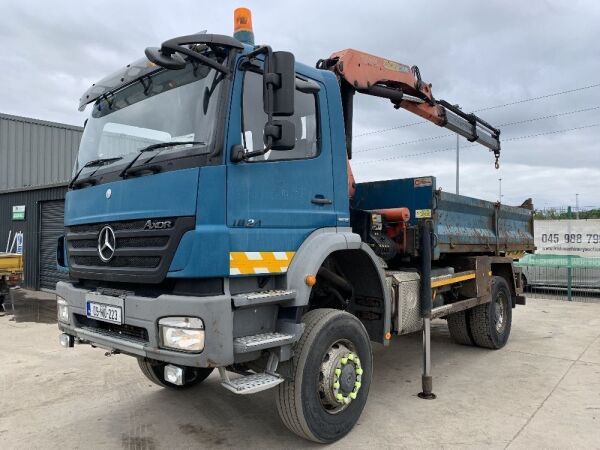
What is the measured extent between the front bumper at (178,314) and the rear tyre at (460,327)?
4604mm

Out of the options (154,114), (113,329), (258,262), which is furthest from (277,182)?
(113,329)

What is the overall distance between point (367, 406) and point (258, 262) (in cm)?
210

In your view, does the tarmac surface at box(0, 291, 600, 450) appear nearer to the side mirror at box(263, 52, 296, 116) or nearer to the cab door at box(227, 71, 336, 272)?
the cab door at box(227, 71, 336, 272)

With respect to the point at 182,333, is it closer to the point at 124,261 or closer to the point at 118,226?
the point at 124,261

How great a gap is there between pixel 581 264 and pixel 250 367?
11.8 m

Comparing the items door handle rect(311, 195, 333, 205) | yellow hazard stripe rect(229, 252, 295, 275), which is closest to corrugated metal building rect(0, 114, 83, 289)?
door handle rect(311, 195, 333, 205)

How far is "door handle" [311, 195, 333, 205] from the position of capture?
12.4ft

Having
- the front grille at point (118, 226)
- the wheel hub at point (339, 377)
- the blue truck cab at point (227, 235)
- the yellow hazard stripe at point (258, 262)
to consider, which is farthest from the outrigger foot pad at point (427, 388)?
the front grille at point (118, 226)

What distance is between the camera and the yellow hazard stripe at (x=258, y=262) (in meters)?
3.09

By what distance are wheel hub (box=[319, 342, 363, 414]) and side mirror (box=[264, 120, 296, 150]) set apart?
163 cm

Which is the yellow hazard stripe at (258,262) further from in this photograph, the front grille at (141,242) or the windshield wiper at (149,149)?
the windshield wiper at (149,149)

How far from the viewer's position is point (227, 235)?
3.05 m

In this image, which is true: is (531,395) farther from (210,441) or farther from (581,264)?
(581,264)

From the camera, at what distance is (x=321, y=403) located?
360 cm
